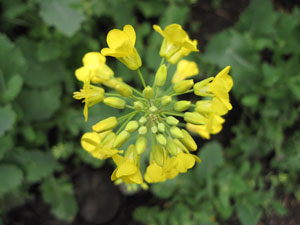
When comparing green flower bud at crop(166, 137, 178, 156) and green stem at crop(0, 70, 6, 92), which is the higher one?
green flower bud at crop(166, 137, 178, 156)

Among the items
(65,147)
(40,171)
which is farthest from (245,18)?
(40,171)

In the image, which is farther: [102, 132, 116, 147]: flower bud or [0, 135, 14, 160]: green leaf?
[0, 135, 14, 160]: green leaf

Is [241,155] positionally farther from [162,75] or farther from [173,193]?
[162,75]

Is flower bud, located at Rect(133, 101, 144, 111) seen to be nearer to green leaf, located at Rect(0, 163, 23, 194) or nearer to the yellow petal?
the yellow petal

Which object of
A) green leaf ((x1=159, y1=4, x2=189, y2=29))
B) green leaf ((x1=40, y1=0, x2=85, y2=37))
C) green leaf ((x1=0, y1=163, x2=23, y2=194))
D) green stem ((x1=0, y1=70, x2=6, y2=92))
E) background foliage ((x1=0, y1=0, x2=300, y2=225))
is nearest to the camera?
green leaf ((x1=0, y1=163, x2=23, y2=194))

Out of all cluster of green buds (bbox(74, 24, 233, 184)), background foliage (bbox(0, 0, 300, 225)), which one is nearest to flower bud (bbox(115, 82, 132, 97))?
cluster of green buds (bbox(74, 24, 233, 184))

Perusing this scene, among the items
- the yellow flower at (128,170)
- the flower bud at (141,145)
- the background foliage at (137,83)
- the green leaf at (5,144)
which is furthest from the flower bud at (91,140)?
the green leaf at (5,144)

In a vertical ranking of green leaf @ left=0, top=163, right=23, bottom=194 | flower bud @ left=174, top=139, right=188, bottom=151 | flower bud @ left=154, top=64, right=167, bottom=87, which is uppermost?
flower bud @ left=154, top=64, right=167, bottom=87
